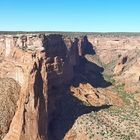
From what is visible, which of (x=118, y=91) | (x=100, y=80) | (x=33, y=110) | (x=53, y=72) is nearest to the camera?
(x=33, y=110)

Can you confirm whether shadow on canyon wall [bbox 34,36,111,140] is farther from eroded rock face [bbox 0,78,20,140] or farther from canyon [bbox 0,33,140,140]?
eroded rock face [bbox 0,78,20,140]

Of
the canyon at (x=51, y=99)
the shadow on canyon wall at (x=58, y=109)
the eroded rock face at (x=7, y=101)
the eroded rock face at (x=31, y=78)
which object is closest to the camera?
the eroded rock face at (x=31, y=78)

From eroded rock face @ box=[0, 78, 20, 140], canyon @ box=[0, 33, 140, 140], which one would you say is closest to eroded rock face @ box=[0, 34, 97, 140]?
canyon @ box=[0, 33, 140, 140]

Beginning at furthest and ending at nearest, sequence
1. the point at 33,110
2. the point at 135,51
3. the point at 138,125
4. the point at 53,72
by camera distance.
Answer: the point at 135,51
the point at 53,72
the point at 138,125
the point at 33,110

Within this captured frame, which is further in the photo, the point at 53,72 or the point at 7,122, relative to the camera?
the point at 53,72

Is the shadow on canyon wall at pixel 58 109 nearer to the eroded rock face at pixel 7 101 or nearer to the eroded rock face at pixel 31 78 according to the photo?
the eroded rock face at pixel 31 78

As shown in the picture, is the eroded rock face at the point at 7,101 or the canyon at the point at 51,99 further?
the eroded rock face at the point at 7,101

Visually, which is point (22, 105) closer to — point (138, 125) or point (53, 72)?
point (53, 72)

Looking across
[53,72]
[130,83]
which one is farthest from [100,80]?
[53,72]

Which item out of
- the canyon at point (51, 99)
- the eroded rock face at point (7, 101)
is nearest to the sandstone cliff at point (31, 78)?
the canyon at point (51, 99)
